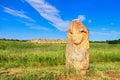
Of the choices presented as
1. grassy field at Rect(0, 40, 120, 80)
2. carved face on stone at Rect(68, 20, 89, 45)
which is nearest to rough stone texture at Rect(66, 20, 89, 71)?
carved face on stone at Rect(68, 20, 89, 45)

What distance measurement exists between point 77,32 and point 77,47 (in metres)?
0.84

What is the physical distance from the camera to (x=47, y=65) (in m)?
26.4

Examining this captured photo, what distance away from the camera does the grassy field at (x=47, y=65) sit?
685 inches

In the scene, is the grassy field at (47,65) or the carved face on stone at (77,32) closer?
the grassy field at (47,65)

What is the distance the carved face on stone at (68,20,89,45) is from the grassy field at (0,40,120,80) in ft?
5.77

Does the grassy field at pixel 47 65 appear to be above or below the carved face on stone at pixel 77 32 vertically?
below

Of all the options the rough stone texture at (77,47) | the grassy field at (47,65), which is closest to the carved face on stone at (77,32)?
the rough stone texture at (77,47)

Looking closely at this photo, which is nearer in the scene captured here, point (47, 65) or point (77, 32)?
point (77, 32)

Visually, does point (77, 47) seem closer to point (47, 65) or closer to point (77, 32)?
point (77, 32)

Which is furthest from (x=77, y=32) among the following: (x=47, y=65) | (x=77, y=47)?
(x=47, y=65)

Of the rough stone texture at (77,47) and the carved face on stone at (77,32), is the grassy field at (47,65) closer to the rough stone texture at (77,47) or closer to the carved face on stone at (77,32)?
the rough stone texture at (77,47)

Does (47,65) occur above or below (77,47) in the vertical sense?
below

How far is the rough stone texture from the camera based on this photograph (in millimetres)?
18438

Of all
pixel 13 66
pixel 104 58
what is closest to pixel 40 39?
pixel 104 58
